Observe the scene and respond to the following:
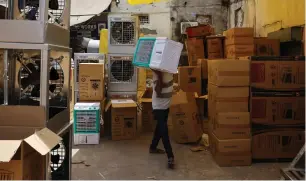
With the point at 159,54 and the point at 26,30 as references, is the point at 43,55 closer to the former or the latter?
the point at 26,30

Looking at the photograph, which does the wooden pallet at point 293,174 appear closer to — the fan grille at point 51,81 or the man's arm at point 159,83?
the man's arm at point 159,83

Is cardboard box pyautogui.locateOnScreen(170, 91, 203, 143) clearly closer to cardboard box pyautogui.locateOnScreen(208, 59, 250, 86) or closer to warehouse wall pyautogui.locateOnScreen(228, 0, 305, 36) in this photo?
cardboard box pyautogui.locateOnScreen(208, 59, 250, 86)

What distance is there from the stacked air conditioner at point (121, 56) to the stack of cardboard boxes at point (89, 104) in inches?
12.9

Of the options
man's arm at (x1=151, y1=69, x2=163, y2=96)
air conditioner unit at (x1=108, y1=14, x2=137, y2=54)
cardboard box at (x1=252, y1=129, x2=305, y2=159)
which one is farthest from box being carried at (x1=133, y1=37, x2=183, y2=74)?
air conditioner unit at (x1=108, y1=14, x2=137, y2=54)

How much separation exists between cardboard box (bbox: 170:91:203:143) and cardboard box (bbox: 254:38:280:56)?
69.9 inches

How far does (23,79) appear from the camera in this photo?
2.80 meters

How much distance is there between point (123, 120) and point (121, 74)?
1.00 meters

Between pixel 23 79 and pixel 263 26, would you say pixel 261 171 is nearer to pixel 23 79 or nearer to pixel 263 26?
pixel 23 79

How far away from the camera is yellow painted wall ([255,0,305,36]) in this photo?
207 inches

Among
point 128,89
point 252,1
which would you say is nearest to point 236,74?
point 128,89

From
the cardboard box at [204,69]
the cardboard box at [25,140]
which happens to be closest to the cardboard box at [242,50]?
the cardboard box at [204,69]

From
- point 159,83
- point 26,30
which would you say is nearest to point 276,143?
point 159,83

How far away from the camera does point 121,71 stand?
5930 mm

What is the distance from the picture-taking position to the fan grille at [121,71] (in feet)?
19.4
